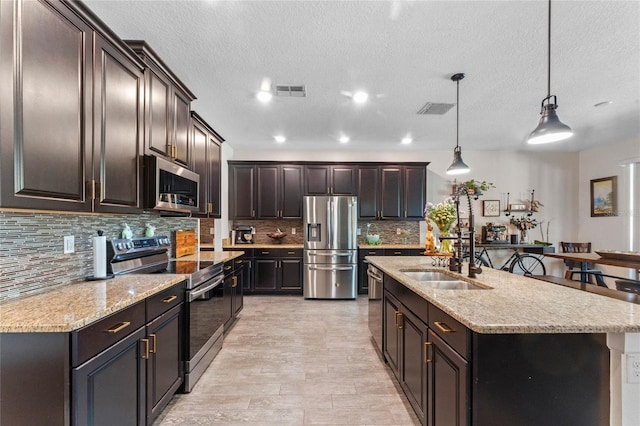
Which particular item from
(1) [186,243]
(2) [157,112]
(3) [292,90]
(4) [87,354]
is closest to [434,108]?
(3) [292,90]

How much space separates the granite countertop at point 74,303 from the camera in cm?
119

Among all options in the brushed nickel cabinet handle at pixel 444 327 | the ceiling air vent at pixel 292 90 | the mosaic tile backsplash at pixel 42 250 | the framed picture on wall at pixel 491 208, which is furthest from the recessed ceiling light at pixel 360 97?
the framed picture on wall at pixel 491 208

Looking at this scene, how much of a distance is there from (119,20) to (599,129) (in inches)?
232

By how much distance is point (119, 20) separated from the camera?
2.03m

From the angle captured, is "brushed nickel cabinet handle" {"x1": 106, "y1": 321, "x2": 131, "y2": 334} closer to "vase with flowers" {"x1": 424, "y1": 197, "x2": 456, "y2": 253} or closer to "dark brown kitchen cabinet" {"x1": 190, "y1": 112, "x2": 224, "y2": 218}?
"dark brown kitchen cabinet" {"x1": 190, "y1": 112, "x2": 224, "y2": 218}

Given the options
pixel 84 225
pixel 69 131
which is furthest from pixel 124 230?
pixel 69 131

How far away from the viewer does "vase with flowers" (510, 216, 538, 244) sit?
570 centimetres

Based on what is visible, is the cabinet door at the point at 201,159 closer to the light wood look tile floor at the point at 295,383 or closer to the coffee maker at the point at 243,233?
the light wood look tile floor at the point at 295,383

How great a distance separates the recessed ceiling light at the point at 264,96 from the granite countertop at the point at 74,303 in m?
2.05

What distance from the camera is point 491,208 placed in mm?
5773

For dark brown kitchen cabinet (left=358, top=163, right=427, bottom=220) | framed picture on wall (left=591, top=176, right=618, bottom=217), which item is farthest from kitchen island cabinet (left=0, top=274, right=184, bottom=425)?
framed picture on wall (left=591, top=176, right=618, bottom=217)

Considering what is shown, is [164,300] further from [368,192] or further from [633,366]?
[368,192]

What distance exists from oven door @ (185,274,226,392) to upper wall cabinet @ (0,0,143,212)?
91 centimetres

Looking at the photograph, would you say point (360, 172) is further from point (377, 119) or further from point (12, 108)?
point (12, 108)
